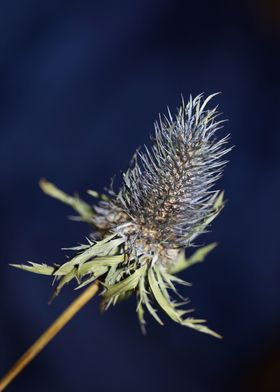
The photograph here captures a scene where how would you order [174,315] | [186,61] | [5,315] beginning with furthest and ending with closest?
[186,61] < [5,315] < [174,315]

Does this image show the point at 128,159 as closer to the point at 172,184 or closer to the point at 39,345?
the point at 172,184

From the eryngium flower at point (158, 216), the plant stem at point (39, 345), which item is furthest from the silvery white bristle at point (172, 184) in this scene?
the plant stem at point (39, 345)

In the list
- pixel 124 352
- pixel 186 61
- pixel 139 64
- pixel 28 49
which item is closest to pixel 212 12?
pixel 186 61

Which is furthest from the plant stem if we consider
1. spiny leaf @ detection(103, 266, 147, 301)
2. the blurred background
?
the blurred background

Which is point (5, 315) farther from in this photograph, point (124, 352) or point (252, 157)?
point (252, 157)

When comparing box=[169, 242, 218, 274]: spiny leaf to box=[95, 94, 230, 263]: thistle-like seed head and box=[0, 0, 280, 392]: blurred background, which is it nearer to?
box=[95, 94, 230, 263]: thistle-like seed head

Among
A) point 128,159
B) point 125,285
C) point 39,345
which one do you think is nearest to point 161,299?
point 125,285
